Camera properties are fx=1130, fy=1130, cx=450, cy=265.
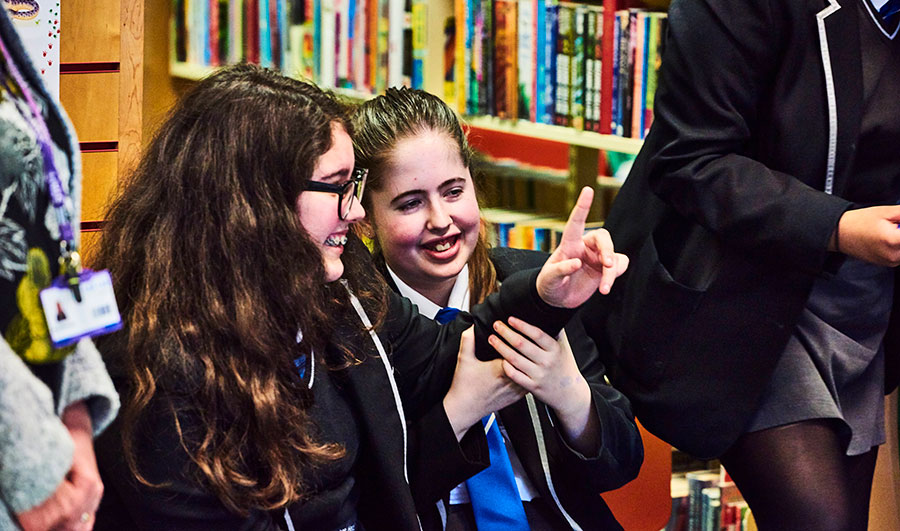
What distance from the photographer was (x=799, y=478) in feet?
4.96

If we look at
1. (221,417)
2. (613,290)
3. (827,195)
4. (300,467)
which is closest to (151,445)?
(221,417)

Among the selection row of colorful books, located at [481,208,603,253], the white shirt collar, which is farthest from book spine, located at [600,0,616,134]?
the white shirt collar

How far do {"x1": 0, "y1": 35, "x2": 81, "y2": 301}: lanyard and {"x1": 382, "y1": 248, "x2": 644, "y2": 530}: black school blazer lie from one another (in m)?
0.73

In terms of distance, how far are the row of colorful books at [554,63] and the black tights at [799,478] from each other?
1.18m

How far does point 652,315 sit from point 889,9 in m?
0.53

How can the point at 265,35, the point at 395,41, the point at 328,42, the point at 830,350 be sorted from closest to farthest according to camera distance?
the point at 830,350 → the point at 395,41 → the point at 328,42 → the point at 265,35

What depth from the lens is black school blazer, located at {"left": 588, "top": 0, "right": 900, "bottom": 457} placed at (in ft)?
4.90

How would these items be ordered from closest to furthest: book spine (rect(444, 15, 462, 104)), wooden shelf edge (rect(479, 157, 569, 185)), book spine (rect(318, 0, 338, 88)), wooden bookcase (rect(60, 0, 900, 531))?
1. wooden bookcase (rect(60, 0, 900, 531))
2. book spine (rect(444, 15, 462, 104))
3. wooden shelf edge (rect(479, 157, 569, 185))
4. book spine (rect(318, 0, 338, 88))

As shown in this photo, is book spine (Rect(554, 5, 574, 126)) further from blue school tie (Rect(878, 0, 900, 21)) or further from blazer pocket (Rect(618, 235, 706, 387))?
blue school tie (Rect(878, 0, 900, 21))

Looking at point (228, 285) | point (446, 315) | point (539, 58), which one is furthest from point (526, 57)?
point (228, 285)

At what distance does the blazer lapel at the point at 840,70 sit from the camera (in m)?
1.49

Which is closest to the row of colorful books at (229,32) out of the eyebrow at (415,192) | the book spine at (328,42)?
the book spine at (328,42)

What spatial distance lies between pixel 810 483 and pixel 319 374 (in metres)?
0.67

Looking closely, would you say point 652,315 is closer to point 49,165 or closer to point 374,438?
point 374,438
